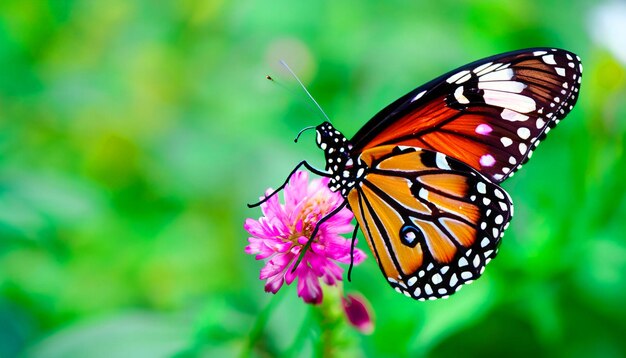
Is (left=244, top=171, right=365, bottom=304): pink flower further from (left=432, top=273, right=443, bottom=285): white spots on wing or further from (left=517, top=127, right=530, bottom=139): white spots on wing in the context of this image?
(left=517, top=127, right=530, bottom=139): white spots on wing

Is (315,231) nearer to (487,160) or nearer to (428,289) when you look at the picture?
(428,289)

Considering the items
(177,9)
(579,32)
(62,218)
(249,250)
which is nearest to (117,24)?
(177,9)

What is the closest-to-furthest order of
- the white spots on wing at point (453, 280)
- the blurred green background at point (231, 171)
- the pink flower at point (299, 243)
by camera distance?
the pink flower at point (299, 243), the white spots on wing at point (453, 280), the blurred green background at point (231, 171)

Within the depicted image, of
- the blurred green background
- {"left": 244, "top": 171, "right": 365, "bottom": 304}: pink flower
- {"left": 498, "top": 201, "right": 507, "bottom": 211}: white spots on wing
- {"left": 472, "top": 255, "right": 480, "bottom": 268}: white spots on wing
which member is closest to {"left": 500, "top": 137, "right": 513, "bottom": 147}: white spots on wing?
{"left": 498, "top": 201, "right": 507, "bottom": 211}: white spots on wing

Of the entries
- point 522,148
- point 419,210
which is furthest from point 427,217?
point 522,148

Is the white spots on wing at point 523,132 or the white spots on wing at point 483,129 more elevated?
the white spots on wing at point 483,129

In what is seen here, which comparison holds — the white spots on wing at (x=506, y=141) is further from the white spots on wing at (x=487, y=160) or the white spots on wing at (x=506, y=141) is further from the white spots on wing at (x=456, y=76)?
the white spots on wing at (x=456, y=76)

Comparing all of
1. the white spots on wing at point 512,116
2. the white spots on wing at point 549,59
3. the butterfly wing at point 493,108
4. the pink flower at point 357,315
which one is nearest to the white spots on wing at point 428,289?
the pink flower at point 357,315
